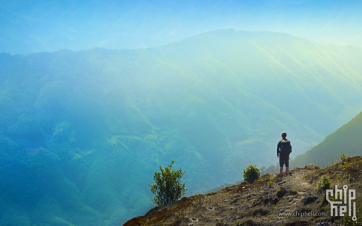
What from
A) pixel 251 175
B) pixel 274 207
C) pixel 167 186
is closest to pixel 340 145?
pixel 251 175

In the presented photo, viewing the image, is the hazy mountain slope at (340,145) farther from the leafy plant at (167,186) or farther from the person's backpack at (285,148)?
the leafy plant at (167,186)

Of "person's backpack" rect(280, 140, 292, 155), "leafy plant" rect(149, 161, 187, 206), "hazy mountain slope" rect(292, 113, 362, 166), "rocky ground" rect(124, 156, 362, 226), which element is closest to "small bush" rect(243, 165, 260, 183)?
"rocky ground" rect(124, 156, 362, 226)

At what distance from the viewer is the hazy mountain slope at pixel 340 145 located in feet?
302

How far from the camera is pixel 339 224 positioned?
7.22 metres

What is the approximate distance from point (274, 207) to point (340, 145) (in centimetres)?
11252

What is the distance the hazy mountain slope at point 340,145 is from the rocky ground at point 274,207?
97721 millimetres

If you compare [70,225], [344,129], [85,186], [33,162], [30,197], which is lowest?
[70,225]

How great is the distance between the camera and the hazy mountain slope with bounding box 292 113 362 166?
302 ft

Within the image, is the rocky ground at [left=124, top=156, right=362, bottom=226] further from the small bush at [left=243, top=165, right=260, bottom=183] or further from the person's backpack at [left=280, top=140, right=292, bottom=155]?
the small bush at [left=243, top=165, right=260, bottom=183]

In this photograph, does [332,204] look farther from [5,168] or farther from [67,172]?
[5,168]

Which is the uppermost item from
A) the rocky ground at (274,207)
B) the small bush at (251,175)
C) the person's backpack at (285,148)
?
the person's backpack at (285,148)

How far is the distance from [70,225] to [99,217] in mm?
18934

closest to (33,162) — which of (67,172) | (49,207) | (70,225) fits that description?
(67,172)

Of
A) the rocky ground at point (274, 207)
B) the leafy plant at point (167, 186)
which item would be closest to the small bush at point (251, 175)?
A: the rocky ground at point (274, 207)
